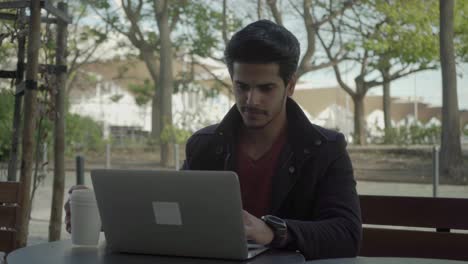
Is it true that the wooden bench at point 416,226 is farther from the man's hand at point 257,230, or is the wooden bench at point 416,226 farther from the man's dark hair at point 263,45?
the man's hand at point 257,230

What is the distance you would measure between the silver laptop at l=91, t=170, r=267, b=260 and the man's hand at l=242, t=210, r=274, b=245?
0.02 metres

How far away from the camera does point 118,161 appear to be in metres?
5.29

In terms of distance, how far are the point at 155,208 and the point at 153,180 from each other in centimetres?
6

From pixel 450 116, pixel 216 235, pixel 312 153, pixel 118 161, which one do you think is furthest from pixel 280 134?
pixel 118 161

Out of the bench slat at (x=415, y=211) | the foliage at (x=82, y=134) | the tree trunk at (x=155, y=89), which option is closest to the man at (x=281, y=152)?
the bench slat at (x=415, y=211)

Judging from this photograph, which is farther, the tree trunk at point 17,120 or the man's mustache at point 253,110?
the tree trunk at point 17,120

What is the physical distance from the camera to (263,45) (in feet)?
4.90

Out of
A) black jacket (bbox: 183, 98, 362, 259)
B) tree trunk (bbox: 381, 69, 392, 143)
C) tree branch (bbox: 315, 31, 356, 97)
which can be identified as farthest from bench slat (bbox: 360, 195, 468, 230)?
tree branch (bbox: 315, 31, 356, 97)

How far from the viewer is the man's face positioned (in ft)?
4.98

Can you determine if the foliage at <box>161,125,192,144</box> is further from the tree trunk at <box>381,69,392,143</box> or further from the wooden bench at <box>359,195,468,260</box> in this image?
the wooden bench at <box>359,195,468,260</box>

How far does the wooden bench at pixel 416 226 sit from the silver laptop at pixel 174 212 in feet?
2.98

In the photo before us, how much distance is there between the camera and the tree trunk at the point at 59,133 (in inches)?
134

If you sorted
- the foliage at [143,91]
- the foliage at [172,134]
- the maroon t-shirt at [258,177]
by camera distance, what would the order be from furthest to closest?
the foliage at [143,91] → the foliage at [172,134] → the maroon t-shirt at [258,177]

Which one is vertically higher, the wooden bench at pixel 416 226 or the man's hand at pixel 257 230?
the man's hand at pixel 257 230
